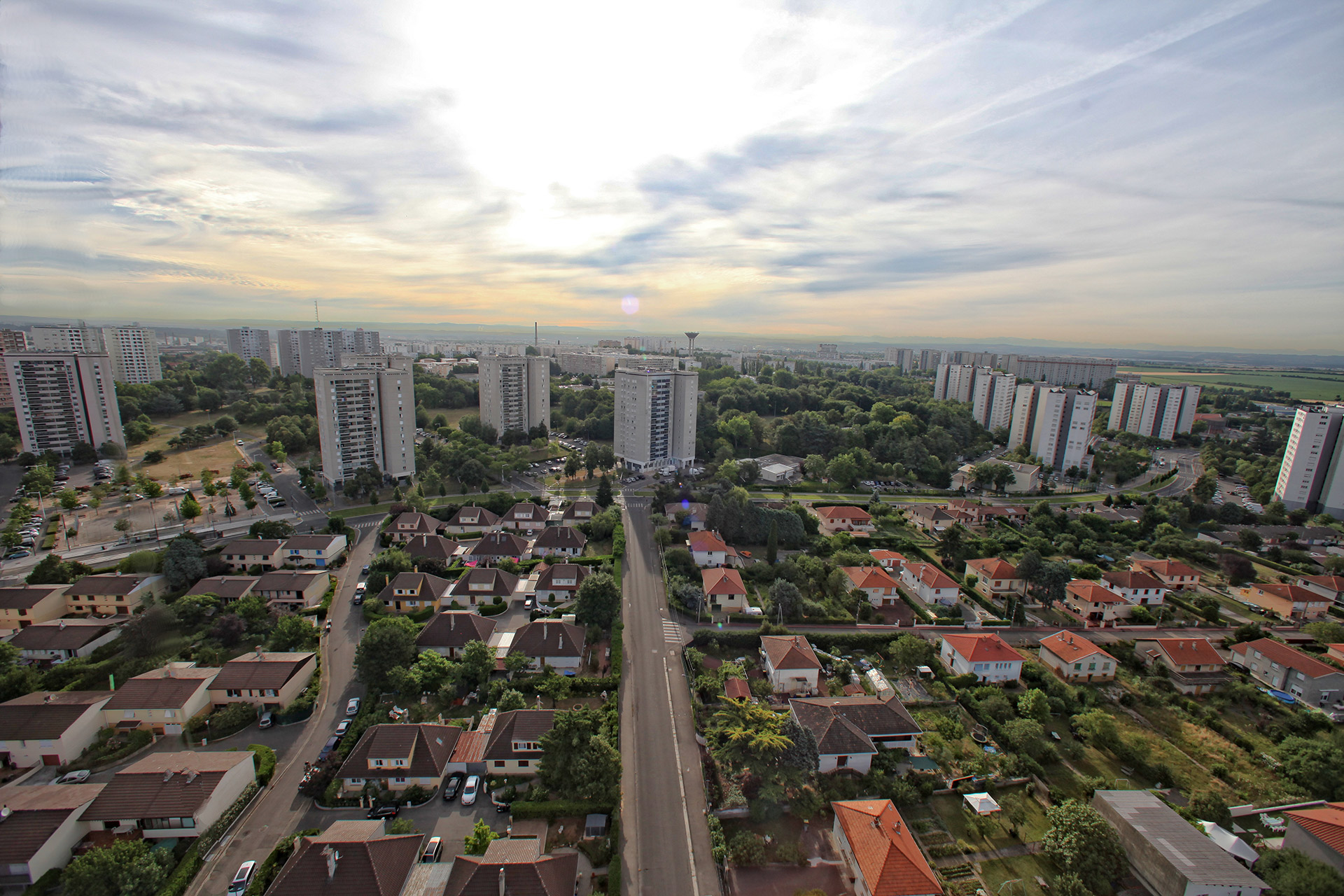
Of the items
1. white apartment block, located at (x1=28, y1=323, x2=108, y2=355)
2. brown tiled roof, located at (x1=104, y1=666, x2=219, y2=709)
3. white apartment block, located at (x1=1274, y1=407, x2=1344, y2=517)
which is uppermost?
white apartment block, located at (x1=28, y1=323, x2=108, y2=355)

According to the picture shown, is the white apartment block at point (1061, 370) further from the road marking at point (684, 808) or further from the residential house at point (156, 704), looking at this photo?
the residential house at point (156, 704)

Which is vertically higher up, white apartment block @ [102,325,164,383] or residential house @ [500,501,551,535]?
white apartment block @ [102,325,164,383]

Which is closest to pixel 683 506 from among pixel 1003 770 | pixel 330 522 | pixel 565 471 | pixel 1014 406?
pixel 565 471

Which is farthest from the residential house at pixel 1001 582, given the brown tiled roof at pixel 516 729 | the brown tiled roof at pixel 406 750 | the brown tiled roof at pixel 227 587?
the brown tiled roof at pixel 227 587

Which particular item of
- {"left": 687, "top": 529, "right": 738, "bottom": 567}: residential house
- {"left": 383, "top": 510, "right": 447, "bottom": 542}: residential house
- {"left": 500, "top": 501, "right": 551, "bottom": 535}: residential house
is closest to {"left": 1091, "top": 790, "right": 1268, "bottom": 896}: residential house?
{"left": 687, "top": 529, "right": 738, "bottom": 567}: residential house

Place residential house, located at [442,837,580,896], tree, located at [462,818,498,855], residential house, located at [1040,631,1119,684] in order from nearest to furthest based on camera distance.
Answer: residential house, located at [442,837,580,896] → tree, located at [462,818,498,855] → residential house, located at [1040,631,1119,684]

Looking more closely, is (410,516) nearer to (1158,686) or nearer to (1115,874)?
(1115,874)

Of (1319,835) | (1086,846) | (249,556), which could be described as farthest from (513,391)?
(1319,835)

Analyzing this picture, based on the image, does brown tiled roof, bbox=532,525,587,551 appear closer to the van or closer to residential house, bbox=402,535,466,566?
residential house, bbox=402,535,466,566
